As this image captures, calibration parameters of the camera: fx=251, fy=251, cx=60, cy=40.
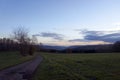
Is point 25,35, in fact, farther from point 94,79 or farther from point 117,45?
point 94,79

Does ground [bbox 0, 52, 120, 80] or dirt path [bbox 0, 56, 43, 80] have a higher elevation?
ground [bbox 0, 52, 120, 80]

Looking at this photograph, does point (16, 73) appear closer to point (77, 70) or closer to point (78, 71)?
point (78, 71)

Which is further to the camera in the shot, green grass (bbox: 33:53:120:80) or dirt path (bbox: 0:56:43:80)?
dirt path (bbox: 0:56:43:80)

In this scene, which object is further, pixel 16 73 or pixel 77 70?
pixel 77 70

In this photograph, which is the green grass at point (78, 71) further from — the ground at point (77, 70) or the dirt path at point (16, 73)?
the dirt path at point (16, 73)

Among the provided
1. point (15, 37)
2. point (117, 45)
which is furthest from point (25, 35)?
point (117, 45)

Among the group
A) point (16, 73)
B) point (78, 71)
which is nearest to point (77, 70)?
point (78, 71)

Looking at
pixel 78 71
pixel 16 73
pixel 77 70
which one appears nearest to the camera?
pixel 16 73

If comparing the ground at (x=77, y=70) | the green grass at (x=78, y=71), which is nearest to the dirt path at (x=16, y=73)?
the ground at (x=77, y=70)

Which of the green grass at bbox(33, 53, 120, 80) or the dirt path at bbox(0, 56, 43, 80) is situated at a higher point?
the green grass at bbox(33, 53, 120, 80)

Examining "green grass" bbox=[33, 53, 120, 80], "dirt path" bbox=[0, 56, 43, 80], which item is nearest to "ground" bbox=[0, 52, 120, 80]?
"green grass" bbox=[33, 53, 120, 80]

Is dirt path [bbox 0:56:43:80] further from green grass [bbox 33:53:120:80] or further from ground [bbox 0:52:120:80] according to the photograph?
green grass [bbox 33:53:120:80]

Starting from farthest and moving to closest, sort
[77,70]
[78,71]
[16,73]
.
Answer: [77,70]
[78,71]
[16,73]

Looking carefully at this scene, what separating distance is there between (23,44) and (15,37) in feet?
16.6
